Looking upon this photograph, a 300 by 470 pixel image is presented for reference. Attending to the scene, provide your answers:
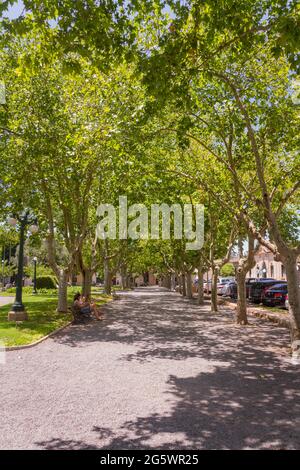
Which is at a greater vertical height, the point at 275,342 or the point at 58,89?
the point at 58,89

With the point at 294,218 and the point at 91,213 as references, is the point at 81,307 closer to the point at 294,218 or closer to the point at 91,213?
the point at 91,213

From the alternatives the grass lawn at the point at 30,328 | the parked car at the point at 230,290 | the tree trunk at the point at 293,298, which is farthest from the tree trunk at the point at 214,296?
the parked car at the point at 230,290

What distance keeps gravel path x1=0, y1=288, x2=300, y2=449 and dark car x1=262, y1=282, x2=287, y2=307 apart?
39.7 ft

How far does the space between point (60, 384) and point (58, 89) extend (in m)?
12.3

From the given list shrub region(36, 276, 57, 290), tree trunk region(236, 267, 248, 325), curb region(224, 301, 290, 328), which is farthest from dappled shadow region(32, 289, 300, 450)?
shrub region(36, 276, 57, 290)

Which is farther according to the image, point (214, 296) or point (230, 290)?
point (230, 290)

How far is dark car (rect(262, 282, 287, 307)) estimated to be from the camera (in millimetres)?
23594

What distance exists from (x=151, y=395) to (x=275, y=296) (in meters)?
18.9

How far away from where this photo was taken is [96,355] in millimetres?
9867

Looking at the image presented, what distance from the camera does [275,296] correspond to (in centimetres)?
2377

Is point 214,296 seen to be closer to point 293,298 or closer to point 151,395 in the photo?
point 293,298

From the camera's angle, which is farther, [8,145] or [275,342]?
[8,145]

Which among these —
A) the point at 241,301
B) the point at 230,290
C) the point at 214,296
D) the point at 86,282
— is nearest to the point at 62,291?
the point at 86,282
